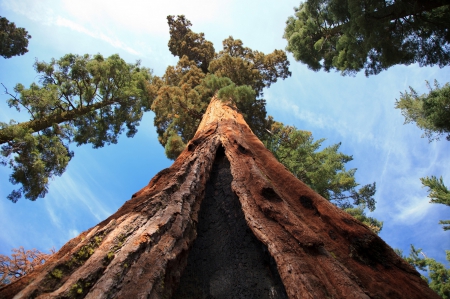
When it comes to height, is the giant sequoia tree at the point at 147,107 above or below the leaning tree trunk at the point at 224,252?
above

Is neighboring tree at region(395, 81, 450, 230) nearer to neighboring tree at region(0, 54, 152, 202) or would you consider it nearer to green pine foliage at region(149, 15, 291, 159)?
green pine foliage at region(149, 15, 291, 159)

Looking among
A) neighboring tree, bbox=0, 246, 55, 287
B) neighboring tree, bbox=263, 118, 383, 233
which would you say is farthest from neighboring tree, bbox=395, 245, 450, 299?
neighboring tree, bbox=0, 246, 55, 287

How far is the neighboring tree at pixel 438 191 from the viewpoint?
408 inches

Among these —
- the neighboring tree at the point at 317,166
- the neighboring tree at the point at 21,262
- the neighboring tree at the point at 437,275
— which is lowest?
the neighboring tree at the point at 437,275

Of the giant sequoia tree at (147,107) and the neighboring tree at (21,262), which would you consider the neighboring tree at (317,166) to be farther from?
the neighboring tree at (21,262)

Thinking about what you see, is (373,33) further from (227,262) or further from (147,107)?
(147,107)

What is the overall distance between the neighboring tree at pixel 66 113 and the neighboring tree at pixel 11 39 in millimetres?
6405

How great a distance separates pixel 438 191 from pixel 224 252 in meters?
11.8

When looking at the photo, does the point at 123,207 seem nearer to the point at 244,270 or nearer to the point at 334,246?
the point at 244,270

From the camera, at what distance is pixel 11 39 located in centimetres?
1387

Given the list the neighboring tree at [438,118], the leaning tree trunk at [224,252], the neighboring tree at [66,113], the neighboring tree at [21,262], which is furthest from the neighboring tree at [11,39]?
the neighboring tree at [438,118]

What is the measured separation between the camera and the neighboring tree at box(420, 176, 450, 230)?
1035cm

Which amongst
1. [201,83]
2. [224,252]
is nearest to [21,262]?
[224,252]

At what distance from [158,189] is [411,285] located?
2.39 m
